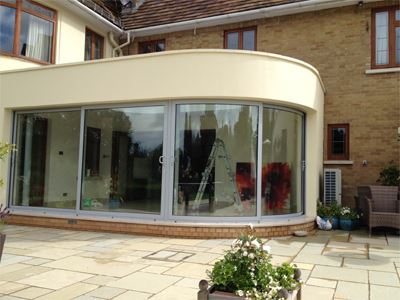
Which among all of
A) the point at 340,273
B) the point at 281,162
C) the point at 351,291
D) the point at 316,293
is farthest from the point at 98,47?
the point at 351,291

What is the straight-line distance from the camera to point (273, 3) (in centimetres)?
1170

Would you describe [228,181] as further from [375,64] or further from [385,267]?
[375,64]

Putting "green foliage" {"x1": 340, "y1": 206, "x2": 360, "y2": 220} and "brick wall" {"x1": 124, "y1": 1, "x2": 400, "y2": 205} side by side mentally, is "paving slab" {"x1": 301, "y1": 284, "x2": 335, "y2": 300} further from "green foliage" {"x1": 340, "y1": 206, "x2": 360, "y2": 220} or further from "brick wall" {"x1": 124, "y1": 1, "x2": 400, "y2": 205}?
"brick wall" {"x1": 124, "y1": 1, "x2": 400, "y2": 205}

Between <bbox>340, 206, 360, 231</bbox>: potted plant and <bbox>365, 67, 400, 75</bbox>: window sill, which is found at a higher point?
<bbox>365, 67, 400, 75</bbox>: window sill

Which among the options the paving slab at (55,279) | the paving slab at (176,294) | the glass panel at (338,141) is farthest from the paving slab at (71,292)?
the glass panel at (338,141)

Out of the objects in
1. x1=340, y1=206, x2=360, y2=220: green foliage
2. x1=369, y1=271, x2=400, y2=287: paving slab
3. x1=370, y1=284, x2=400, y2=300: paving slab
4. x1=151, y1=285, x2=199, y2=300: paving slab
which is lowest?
x1=151, y1=285, x2=199, y2=300: paving slab

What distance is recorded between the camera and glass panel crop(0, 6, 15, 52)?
10.5m

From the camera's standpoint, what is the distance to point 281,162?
8852 millimetres

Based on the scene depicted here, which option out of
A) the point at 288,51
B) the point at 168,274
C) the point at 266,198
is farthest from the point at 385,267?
the point at 288,51

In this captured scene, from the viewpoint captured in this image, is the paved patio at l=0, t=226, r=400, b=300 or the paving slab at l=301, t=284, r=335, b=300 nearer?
the paving slab at l=301, t=284, r=335, b=300

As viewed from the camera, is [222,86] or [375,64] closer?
[222,86]

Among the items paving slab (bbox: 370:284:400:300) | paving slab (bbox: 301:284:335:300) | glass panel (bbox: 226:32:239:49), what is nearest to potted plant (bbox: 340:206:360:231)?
paving slab (bbox: 370:284:400:300)

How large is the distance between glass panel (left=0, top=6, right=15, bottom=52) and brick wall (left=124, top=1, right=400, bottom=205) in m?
7.17

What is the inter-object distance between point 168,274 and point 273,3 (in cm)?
899
